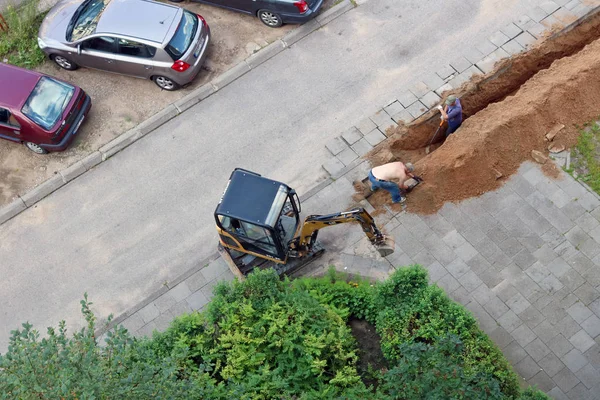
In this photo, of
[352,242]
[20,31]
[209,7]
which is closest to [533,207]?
[352,242]

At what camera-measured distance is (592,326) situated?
35.4 ft

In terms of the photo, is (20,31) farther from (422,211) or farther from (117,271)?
(422,211)

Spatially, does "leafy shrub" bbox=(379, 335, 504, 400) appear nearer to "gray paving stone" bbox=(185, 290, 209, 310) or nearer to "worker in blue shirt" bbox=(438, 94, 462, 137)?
"gray paving stone" bbox=(185, 290, 209, 310)

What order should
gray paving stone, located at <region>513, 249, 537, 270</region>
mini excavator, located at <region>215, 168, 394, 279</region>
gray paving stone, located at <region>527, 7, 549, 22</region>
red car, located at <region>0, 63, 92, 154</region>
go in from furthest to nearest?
gray paving stone, located at <region>527, 7, 549, 22</region>, red car, located at <region>0, 63, 92, 154</region>, gray paving stone, located at <region>513, 249, 537, 270</region>, mini excavator, located at <region>215, 168, 394, 279</region>

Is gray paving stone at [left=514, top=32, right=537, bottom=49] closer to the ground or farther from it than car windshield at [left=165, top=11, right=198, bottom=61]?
closer to the ground

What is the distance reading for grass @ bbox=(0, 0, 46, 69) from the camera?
1512 cm

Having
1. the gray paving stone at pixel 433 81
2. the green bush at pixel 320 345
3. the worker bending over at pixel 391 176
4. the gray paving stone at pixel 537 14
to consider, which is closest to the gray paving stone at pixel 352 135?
the worker bending over at pixel 391 176

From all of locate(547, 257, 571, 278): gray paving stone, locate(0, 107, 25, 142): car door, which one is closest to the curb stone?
locate(0, 107, 25, 142): car door

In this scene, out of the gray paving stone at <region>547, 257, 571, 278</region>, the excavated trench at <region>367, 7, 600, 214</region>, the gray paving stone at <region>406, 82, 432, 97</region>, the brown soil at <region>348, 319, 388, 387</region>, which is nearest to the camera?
the brown soil at <region>348, 319, 388, 387</region>

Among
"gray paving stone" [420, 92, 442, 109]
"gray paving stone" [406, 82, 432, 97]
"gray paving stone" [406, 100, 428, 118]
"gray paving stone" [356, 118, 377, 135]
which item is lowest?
"gray paving stone" [356, 118, 377, 135]

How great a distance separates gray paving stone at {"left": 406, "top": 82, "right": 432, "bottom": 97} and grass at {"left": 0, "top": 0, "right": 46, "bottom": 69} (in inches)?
361

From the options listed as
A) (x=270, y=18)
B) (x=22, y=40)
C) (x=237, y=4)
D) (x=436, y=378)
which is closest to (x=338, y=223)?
(x=436, y=378)

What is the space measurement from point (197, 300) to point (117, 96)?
18.9ft

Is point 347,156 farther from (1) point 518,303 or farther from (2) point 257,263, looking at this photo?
(1) point 518,303
